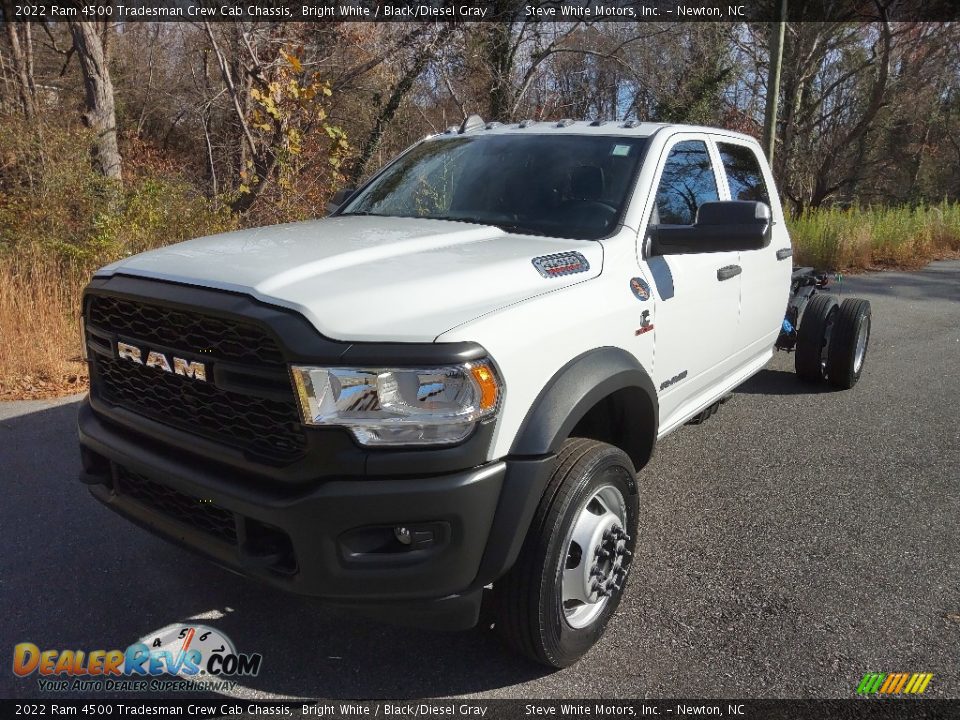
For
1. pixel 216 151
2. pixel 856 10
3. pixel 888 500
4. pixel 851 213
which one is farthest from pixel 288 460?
pixel 856 10

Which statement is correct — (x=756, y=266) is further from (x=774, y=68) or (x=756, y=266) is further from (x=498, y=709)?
(x=774, y=68)

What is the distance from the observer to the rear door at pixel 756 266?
434 centimetres

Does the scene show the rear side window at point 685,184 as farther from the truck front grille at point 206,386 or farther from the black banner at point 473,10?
the black banner at point 473,10

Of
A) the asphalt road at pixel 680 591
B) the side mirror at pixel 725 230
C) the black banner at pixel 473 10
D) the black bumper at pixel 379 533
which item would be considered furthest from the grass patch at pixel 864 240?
the black bumper at pixel 379 533

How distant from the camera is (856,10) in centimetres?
2095

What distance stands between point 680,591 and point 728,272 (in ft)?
5.55

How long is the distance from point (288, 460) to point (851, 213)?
14760 mm

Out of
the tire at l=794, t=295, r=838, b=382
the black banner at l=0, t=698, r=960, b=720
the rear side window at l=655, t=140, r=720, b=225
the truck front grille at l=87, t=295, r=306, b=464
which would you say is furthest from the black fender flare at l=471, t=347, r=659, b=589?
the tire at l=794, t=295, r=838, b=382

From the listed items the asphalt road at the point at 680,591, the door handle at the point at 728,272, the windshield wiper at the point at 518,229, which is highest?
the windshield wiper at the point at 518,229

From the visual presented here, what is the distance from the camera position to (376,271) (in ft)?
8.52

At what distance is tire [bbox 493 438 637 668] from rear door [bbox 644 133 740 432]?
0.75m

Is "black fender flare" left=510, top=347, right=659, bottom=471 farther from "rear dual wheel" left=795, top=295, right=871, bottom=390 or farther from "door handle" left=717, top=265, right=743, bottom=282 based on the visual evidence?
"rear dual wheel" left=795, top=295, right=871, bottom=390

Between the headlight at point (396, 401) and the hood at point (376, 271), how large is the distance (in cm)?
11

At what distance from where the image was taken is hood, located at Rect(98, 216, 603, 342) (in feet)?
7.36
